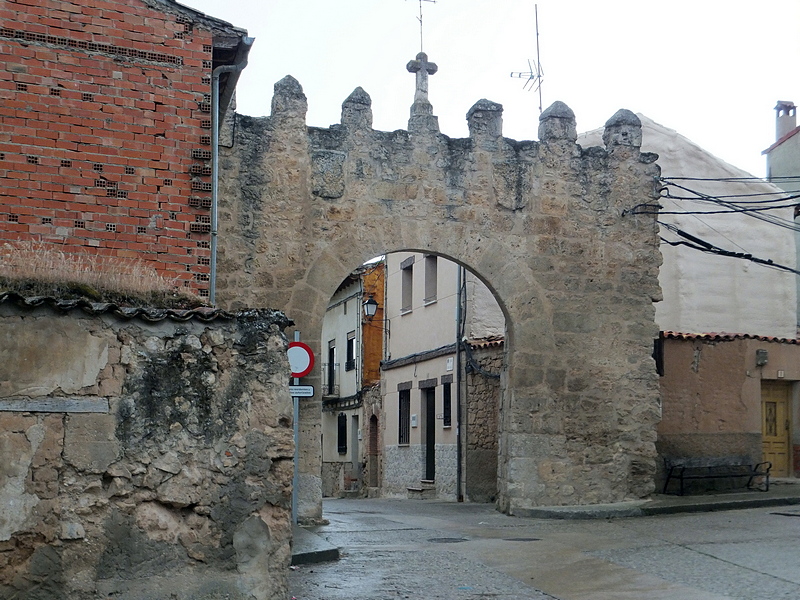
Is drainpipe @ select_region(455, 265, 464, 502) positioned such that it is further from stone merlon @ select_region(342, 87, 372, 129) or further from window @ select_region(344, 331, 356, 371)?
window @ select_region(344, 331, 356, 371)

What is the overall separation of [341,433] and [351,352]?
8.47ft

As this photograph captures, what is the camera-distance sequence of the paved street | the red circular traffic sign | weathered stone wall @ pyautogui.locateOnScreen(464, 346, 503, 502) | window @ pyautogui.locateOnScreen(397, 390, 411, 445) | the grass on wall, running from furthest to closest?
window @ pyautogui.locateOnScreen(397, 390, 411, 445)
weathered stone wall @ pyautogui.locateOnScreen(464, 346, 503, 502)
the red circular traffic sign
the paved street
the grass on wall

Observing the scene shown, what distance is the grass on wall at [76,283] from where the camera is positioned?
6.44 m

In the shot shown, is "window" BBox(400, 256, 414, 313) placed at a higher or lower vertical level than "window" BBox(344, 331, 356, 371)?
higher

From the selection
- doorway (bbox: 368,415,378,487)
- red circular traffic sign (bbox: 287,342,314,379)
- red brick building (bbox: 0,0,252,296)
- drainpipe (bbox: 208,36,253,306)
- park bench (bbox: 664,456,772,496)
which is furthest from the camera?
doorway (bbox: 368,415,378,487)

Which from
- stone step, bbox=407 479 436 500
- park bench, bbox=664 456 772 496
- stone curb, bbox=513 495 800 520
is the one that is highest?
park bench, bbox=664 456 772 496

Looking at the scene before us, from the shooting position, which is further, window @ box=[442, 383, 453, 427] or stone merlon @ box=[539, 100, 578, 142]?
window @ box=[442, 383, 453, 427]

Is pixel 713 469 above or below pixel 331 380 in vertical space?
below

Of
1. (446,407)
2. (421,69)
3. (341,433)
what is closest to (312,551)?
(421,69)

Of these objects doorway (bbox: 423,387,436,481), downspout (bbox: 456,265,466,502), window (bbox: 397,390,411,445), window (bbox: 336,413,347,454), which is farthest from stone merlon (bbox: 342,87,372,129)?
window (bbox: 336,413,347,454)

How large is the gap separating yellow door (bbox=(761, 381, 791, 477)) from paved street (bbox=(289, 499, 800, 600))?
16.8 ft

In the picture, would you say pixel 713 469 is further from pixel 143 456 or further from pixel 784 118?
pixel 784 118

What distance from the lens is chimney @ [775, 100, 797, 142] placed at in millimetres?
27438

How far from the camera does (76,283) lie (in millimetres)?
6598
